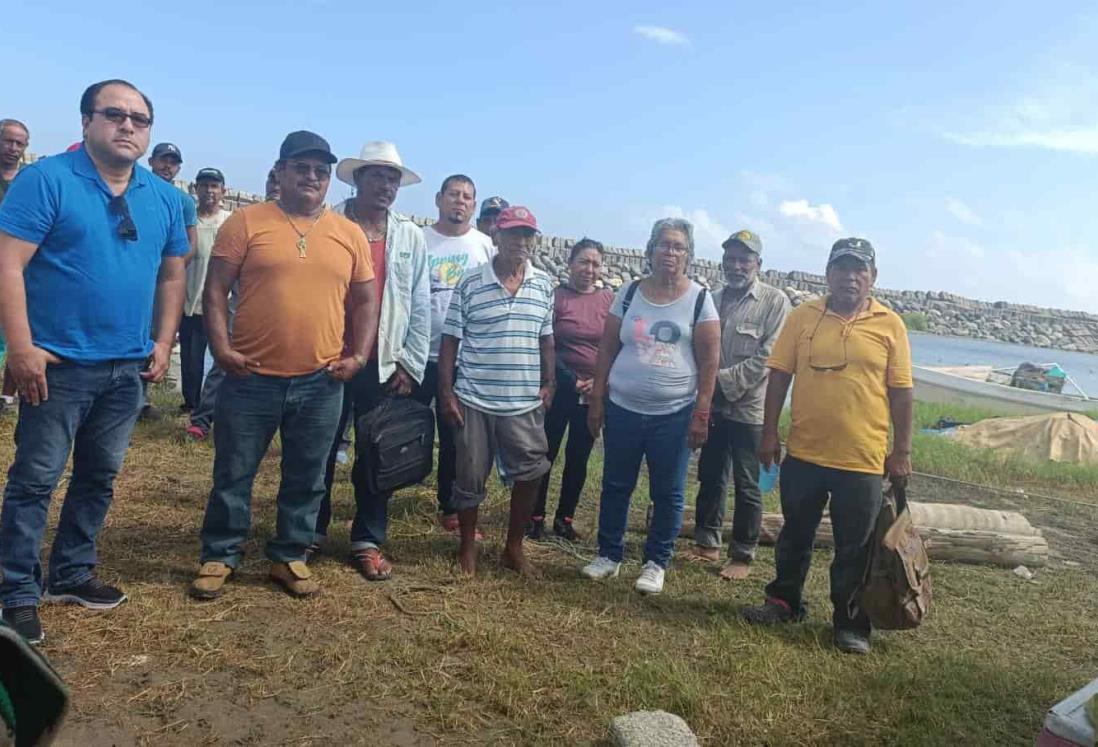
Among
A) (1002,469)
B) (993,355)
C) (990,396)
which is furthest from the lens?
(993,355)

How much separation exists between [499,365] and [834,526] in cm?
179

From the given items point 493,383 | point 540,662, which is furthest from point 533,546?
point 540,662

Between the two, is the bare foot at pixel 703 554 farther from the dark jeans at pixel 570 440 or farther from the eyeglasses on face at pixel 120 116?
the eyeglasses on face at pixel 120 116

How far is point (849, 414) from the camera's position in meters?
3.88

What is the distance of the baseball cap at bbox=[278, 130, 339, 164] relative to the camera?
362 cm

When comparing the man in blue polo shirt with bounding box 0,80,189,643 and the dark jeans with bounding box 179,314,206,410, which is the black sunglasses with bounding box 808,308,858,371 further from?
the dark jeans with bounding box 179,314,206,410

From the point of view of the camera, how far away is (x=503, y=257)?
4.27m

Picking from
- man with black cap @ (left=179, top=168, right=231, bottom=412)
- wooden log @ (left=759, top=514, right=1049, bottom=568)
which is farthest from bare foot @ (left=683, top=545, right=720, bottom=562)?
man with black cap @ (left=179, top=168, right=231, bottom=412)

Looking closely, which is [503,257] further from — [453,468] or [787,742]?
[787,742]

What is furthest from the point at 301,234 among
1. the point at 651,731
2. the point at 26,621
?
the point at 651,731

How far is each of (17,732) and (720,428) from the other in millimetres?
4291

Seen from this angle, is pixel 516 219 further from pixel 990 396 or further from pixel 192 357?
pixel 990 396

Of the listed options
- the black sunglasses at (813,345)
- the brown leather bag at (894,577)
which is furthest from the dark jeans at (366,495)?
the brown leather bag at (894,577)

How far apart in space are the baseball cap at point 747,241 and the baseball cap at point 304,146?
239cm
